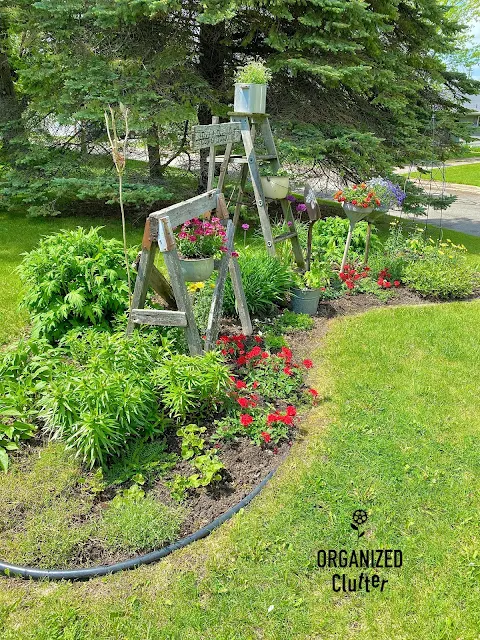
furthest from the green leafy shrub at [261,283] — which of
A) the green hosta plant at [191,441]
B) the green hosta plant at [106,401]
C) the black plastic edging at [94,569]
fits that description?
the black plastic edging at [94,569]

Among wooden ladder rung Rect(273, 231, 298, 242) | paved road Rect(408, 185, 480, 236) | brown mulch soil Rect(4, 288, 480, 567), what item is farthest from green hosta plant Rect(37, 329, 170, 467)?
paved road Rect(408, 185, 480, 236)

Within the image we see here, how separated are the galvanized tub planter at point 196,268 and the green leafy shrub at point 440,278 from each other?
304 cm

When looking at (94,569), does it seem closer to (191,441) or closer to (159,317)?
(191,441)

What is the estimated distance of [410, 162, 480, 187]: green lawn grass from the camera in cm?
1759

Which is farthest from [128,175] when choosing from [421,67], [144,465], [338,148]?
[144,465]

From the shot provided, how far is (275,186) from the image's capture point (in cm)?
477

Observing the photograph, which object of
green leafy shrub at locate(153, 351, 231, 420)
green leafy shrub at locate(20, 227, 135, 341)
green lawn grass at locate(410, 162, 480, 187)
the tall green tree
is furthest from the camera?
green lawn grass at locate(410, 162, 480, 187)

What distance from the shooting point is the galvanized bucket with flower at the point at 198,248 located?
338 cm

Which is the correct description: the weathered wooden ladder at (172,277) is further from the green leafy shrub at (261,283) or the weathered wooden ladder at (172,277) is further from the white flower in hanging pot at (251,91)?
the white flower in hanging pot at (251,91)

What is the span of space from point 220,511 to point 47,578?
0.84 metres

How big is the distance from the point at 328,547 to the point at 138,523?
0.91 meters

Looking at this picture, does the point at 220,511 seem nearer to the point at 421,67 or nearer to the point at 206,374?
the point at 206,374

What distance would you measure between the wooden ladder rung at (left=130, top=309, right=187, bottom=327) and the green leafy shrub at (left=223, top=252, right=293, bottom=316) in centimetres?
134

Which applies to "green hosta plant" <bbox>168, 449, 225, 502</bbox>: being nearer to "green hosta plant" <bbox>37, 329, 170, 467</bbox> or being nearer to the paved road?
"green hosta plant" <bbox>37, 329, 170, 467</bbox>
